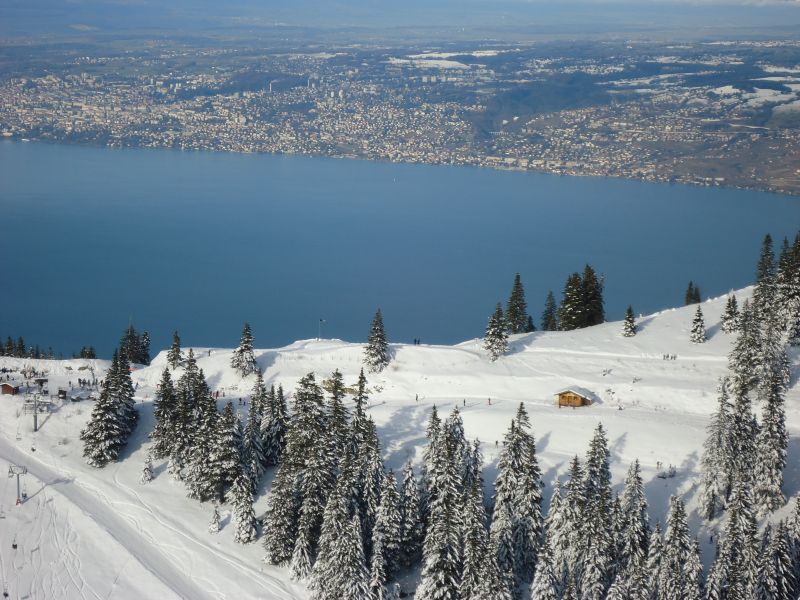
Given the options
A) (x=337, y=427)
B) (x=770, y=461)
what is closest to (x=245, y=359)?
(x=337, y=427)

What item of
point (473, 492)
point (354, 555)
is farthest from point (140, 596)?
point (473, 492)

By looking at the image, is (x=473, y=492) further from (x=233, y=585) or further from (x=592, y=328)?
(x=592, y=328)

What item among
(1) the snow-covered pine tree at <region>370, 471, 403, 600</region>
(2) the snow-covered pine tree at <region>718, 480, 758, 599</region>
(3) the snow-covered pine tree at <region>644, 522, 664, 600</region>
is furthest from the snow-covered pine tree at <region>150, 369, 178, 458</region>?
(2) the snow-covered pine tree at <region>718, 480, 758, 599</region>

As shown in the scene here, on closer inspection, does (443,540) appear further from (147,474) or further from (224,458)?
(147,474)

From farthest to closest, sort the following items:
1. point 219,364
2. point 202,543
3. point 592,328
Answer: point 592,328, point 219,364, point 202,543

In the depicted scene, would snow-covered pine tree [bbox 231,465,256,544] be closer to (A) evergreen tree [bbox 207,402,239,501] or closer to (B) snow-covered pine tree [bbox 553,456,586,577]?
(A) evergreen tree [bbox 207,402,239,501]

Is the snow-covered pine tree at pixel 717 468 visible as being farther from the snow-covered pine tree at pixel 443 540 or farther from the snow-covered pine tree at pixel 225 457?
the snow-covered pine tree at pixel 225 457

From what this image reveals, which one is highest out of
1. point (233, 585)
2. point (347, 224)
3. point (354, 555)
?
point (354, 555)
